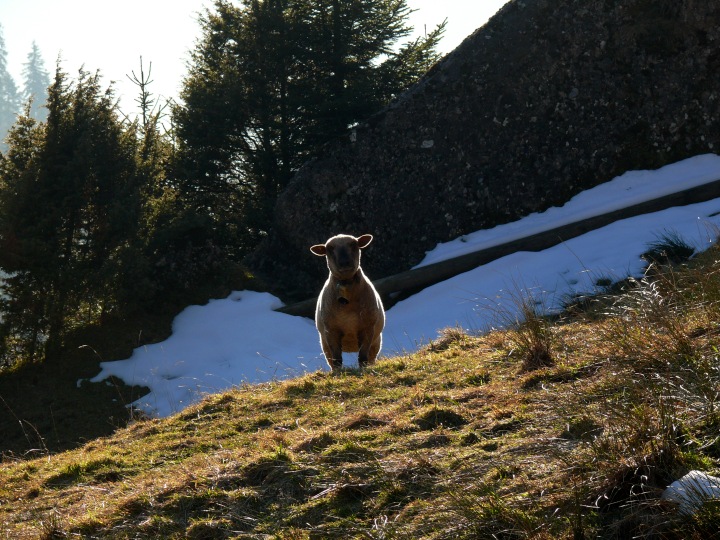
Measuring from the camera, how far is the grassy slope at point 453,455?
3.53 metres

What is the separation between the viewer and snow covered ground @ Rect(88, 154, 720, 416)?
1241cm

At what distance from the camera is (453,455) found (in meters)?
4.48

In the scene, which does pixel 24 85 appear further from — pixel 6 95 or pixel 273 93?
pixel 273 93

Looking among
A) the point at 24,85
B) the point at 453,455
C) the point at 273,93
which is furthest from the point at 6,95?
the point at 453,455

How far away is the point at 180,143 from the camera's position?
18.9 m

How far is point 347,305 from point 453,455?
199 inches

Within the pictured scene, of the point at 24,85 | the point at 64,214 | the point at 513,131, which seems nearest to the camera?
the point at 64,214

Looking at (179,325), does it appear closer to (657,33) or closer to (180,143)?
(180,143)

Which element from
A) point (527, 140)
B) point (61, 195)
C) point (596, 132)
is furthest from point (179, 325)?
point (596, 132)

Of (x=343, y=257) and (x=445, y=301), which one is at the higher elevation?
(x=343, y=257)

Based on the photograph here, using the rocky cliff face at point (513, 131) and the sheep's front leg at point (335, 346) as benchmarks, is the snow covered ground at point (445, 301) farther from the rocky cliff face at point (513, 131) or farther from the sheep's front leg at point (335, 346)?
the sheep's front leg at point (335, 346)

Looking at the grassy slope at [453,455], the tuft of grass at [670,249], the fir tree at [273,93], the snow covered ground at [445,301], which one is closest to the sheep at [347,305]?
the grassy slope at [453,455]

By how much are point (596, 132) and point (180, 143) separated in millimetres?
9470

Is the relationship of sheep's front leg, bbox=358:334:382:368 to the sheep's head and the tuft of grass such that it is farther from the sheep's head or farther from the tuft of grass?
the tuft of grass
